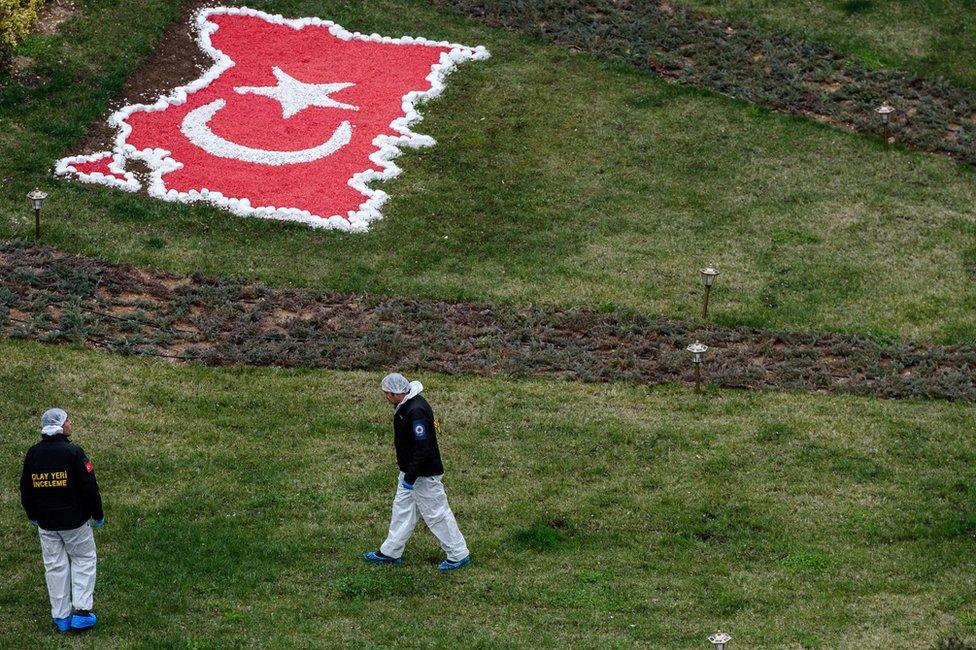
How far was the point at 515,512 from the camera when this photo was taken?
16984 mm

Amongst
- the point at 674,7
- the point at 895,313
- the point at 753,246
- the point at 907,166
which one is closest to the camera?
the point at 895,313

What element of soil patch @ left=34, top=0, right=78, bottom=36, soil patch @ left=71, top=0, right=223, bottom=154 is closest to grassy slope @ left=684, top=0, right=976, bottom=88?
soil patch @ left=71, top=0, right=223, bottom=154

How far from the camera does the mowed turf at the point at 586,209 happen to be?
23953 millimetres

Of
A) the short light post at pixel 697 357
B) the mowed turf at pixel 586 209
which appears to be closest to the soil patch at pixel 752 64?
the mowed turf at pixel 586 209

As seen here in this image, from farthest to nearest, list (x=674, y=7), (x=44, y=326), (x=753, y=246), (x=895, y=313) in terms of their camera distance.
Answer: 1. (x=674, y=7)
2. (x=753, y=246)
3. (x=895, y=313)
4. (x=44, y=326)

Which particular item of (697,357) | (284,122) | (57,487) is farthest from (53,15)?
(57,487)

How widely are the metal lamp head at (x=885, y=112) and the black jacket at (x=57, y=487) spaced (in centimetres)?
2149

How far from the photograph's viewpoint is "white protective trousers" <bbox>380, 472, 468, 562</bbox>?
15.3 metres

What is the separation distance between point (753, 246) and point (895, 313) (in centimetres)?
330

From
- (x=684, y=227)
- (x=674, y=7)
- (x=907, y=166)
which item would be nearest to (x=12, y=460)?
(x=684, y=227)

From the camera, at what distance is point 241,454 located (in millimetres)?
18297

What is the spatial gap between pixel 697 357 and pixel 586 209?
286 inches

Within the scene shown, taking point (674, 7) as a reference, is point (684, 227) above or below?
below

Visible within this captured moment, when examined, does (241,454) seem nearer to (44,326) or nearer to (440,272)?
(44,326)
